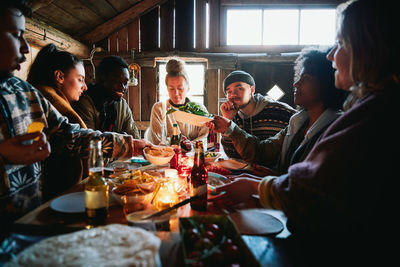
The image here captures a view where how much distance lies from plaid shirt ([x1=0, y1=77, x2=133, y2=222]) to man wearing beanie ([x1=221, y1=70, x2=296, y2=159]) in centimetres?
204

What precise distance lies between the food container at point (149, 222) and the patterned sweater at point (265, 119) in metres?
2.37

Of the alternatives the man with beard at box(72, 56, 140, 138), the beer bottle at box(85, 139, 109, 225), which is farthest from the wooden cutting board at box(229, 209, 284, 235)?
the man with beard at box(72, 56, 140, 138)

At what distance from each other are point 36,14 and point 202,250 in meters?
5.01

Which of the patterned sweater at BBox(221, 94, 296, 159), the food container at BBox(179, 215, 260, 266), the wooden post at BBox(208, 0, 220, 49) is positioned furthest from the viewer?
the wooden post at BBox(208, 0, 220, 49)

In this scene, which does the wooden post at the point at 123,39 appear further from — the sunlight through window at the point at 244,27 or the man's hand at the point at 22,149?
the man's hand at the point at 22,149

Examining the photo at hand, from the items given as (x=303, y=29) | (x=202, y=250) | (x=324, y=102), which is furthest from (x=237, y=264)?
(x=303, y=29)

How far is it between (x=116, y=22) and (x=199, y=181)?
5881mm

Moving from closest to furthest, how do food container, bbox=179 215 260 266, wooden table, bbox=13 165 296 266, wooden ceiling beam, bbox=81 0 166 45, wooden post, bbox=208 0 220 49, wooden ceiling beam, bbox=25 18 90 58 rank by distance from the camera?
food container, bbox=179 215 260 266 → wooden table, bbox=13 165 296 266 → wooden ceiling beam, bbox=25 18 90 58 → wooden ceiling beam, bbox=81 0 166 45 → wooden post, bbox=208 0 220 49

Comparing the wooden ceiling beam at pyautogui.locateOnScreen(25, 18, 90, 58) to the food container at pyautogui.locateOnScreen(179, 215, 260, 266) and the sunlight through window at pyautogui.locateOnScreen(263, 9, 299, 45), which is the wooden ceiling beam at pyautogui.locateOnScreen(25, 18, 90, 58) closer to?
the food container at pyautogui.locateOnScreen(179, 215, 260, 266)

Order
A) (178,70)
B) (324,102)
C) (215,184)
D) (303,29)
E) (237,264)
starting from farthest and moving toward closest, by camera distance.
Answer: (303,29) < (178,70) < (324,102) < (215,184) < (237,264)

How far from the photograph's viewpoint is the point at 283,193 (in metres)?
1.13

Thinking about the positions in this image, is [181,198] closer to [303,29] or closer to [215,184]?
[215,184]

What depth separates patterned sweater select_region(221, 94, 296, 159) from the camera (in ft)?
11.6

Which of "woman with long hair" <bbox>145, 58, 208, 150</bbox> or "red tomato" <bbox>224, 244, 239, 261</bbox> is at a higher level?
"woman with long hair" <bbox>145, 58, 208, 150</bbox>
